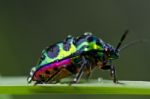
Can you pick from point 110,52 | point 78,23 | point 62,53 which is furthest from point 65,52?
point 78,23

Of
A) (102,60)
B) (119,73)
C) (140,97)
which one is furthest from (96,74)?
(140,97)

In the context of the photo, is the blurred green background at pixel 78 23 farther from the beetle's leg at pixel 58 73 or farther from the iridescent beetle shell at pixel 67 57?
the beetle's leg at pixel 58 73

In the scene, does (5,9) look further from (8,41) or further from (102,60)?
(102,60)

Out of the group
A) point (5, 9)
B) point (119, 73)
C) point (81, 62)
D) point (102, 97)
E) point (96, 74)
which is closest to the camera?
point (102, 97)

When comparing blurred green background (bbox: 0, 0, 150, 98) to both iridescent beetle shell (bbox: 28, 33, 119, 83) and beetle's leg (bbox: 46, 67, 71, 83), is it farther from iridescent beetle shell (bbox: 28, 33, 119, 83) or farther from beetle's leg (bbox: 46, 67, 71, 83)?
beetle's leg (bbox: 46, 67, 71, 83)

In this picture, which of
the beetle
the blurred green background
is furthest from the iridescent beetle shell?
the blurred green background

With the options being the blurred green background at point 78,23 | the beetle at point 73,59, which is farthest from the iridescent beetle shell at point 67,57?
the blurred green background at point 78,23
